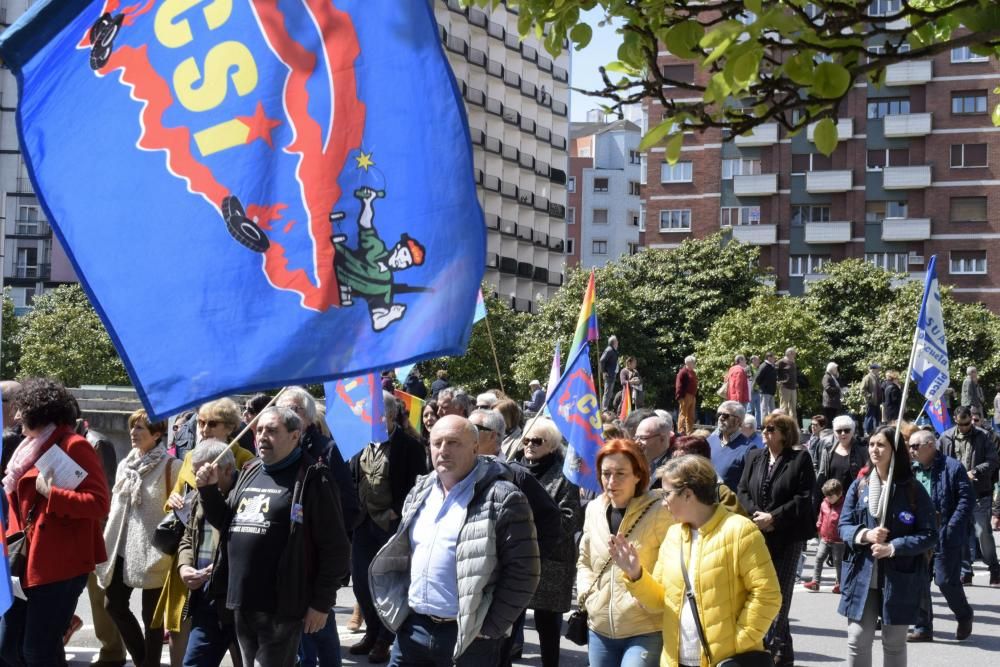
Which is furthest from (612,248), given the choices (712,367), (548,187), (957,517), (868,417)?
(957,517)

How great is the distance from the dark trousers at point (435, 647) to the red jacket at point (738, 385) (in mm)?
23659

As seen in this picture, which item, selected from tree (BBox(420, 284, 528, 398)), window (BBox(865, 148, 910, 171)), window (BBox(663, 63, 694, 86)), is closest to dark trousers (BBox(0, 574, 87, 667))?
tree (BBox(420, 284, 528, 398))

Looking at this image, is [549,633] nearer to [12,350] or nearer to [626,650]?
[626,650]

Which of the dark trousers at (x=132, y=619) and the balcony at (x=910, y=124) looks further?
the balcony at (x=910, y=124)

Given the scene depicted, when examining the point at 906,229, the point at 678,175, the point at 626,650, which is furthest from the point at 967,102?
the point at 626,650

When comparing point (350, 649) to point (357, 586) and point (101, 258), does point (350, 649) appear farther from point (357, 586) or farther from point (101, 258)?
point (101, 258)

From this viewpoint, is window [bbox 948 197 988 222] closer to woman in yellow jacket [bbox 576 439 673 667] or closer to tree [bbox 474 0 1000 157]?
tree [bbox 474 0 1000 157]

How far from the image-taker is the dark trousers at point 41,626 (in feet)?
23.4

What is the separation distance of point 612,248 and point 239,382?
10228cm

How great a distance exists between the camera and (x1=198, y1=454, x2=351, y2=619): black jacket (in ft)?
22.1

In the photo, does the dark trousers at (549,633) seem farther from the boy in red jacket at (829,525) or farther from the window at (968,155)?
the window at (968,155)

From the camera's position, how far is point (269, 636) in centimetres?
679

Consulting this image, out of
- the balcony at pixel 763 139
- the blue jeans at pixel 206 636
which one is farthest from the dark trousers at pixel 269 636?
the balcony at pixel 763 139

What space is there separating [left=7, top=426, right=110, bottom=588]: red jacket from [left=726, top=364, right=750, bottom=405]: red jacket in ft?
76.3
